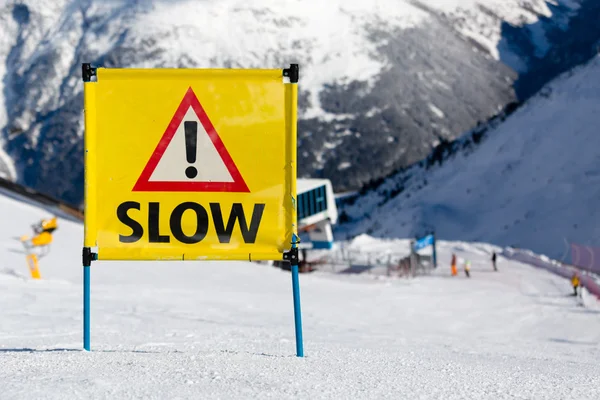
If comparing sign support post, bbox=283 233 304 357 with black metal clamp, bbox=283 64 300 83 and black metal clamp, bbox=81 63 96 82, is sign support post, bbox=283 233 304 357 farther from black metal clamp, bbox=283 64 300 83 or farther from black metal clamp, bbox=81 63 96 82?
black metal clamp, bbox=81 63 96 82

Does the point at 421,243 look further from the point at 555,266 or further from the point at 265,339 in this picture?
the point at 265,339

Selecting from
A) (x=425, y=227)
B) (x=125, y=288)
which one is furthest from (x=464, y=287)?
(x=425, y=227)

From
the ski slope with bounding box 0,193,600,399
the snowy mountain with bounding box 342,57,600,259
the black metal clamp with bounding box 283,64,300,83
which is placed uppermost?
the snowy mountain with bounding box 342,57,600,259

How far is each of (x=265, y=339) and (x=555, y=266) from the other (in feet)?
100

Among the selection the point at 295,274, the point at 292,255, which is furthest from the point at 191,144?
the point at 295,274

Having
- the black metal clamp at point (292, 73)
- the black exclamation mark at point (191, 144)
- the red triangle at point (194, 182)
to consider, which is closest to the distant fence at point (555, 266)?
the black metal clamp at point (292, 73)

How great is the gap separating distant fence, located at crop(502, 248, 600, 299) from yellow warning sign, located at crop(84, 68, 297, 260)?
23384mm

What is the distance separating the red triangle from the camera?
5.93 metres

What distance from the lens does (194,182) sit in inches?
235

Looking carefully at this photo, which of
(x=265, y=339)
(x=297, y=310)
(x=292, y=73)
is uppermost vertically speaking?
(x=292, y=73)

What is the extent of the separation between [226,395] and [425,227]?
201 ft

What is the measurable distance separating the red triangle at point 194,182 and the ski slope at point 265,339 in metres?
1.18

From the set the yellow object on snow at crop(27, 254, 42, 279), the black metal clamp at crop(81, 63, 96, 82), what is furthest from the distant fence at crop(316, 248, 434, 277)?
the black metal clamp at crop(81, 63, 96, 82)

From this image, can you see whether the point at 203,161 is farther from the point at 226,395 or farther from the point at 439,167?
the point at 439,167
